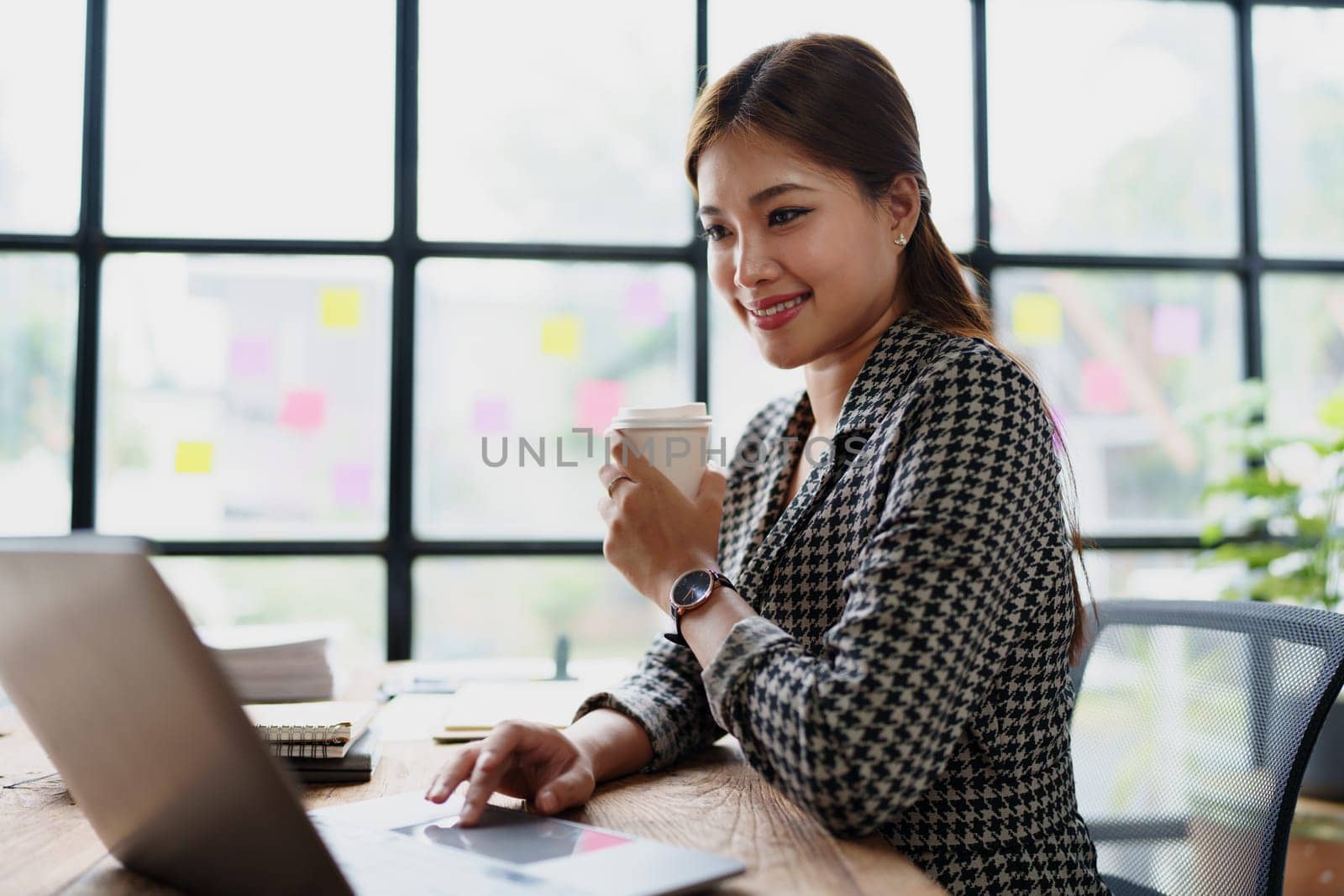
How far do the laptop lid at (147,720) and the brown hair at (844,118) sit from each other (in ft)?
2.62

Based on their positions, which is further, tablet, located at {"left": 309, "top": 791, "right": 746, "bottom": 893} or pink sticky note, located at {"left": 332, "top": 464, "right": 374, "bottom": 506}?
pink sticky note, located at {"left": 332, "top": 464, "right": 374, "bottom": 506}

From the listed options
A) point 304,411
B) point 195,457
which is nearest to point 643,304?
point 304,411

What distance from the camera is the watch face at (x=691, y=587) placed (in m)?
0.96

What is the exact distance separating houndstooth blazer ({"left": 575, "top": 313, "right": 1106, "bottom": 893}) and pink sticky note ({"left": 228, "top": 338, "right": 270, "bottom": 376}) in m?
1.50

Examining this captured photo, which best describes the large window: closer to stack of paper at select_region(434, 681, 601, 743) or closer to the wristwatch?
stack of paper at select_region(434, 681, 601, 743)

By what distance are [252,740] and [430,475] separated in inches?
71.0

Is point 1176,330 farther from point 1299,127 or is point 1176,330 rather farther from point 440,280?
point 440,280

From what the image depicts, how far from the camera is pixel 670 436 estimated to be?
42.6 inches

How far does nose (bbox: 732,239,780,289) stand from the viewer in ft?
3.75

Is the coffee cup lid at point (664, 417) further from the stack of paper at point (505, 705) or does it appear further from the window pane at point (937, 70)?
the window pane at point (937, 70)

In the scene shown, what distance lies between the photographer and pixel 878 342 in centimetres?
113

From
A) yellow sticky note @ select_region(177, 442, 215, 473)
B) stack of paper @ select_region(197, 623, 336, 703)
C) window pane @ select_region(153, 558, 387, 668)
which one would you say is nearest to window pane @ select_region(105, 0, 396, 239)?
yellow sticky note @ select_region(177, 442, 215, 473)

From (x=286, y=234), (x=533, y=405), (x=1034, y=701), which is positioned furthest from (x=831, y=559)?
(x=286, y=234)

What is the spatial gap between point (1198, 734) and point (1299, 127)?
2107mm
